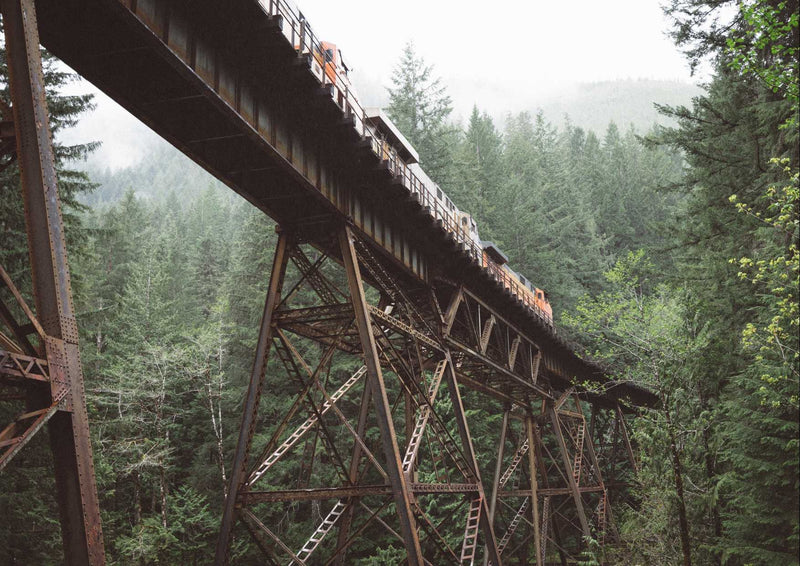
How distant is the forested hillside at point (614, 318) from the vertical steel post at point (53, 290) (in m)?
9.13

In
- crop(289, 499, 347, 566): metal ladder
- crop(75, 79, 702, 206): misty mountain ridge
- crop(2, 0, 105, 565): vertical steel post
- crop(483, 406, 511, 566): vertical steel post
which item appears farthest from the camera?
crop(75, 79, 702, 206): misty mountain ridge

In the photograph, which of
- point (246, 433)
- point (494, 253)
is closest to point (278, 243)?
point (246, 433)

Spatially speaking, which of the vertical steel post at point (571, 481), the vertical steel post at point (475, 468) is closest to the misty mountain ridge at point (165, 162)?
the vertical steel post at point (571, 481)

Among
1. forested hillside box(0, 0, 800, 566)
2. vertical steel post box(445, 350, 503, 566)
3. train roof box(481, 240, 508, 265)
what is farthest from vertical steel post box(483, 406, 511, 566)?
train roof box(481, 240, 508, 265)

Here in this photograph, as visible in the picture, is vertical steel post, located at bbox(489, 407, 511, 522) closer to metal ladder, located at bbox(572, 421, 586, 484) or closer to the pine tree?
A: metal ladder, located at bbox(572, 421, 586, 484)

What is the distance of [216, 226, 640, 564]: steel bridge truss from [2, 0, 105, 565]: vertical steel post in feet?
17.9

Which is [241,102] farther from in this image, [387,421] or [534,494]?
[534,494]

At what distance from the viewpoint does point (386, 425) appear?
32.7ft

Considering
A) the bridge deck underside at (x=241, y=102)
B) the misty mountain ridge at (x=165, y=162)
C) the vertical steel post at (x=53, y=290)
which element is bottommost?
the vertical steel post at (x=53, y=290)

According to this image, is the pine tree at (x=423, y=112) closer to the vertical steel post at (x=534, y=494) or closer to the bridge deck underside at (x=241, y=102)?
the vertical steel post at (x=534, y=494)

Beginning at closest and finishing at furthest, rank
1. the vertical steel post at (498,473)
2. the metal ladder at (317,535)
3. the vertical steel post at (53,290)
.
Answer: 1. the vertical steel post at (53,290)
2. the metal ladder at (317,535)
3. the vertical steel post at (498,473)

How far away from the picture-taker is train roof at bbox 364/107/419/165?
15922mm

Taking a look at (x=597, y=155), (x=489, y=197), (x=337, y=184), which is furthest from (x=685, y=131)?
(x=597, y=155)

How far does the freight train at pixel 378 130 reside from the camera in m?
10.0
